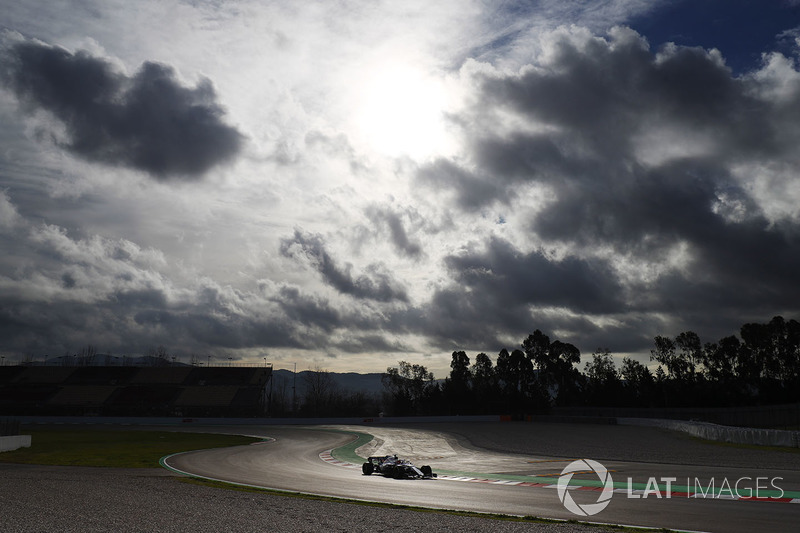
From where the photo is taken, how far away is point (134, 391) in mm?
113125

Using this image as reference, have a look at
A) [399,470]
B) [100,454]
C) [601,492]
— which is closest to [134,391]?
[100,454]

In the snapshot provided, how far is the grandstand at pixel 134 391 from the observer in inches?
4050

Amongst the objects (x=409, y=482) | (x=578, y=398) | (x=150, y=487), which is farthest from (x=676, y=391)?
(x=150, y=487)

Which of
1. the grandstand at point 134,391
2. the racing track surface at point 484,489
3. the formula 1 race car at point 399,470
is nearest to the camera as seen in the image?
the racing track surface at point 484,489

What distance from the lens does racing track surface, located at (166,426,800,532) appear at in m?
16.2

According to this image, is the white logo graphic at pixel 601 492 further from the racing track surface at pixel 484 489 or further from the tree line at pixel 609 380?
the tree line at pixel 609 380

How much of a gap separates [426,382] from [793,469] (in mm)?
122547

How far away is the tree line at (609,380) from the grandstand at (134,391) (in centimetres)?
3580

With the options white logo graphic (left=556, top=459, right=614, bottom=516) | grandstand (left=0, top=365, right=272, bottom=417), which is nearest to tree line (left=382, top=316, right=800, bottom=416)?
grandstand (left=0, top=365, right=272, bottom=417)

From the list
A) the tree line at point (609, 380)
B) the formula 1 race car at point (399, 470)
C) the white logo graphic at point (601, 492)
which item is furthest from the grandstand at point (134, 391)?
the white logo graphic at point (601, 492)

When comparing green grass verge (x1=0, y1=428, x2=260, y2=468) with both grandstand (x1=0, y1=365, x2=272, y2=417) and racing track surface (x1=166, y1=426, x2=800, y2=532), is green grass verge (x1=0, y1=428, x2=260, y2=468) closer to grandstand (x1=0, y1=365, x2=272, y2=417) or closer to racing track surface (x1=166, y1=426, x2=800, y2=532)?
racing track surface (x1=166, y1=426, x2=800, y2=532)

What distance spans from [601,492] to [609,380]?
115 meters

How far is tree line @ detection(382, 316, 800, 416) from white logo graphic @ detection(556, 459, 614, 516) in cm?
7161

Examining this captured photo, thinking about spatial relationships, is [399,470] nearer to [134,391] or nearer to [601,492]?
[601,492]
